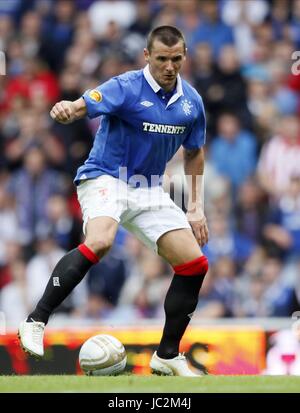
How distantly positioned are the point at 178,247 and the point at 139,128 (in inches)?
34.8

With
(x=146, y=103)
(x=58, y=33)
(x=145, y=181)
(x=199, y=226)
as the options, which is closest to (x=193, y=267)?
(x=199, y=226)

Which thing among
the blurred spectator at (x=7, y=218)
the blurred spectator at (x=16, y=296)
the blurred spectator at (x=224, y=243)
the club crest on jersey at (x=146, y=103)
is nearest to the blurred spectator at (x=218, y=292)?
the blurred spectator at (x=224, y=243)

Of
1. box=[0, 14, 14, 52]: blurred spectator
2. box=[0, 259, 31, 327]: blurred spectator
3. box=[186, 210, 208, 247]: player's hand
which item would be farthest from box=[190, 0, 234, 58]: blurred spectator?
box=[186, 210, 208, 247]: player's hand

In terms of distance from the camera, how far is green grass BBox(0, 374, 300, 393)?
7.17 metres

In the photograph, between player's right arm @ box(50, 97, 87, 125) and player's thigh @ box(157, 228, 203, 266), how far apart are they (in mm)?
1119

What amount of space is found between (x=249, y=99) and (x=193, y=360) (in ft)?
17.0

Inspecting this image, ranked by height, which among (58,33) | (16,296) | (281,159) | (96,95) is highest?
(58,33)

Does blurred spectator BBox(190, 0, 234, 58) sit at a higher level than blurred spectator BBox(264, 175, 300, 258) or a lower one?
higher

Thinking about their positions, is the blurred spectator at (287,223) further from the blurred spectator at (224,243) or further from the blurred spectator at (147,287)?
the blurred spectator at (147,287)

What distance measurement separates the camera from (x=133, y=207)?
27.7 ft

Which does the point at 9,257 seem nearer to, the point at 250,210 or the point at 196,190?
the point at 250,210

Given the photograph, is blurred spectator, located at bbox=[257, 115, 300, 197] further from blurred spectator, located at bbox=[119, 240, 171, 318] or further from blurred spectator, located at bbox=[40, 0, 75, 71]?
blurred spectator, located at bbox=[40, 0, 75, 71]

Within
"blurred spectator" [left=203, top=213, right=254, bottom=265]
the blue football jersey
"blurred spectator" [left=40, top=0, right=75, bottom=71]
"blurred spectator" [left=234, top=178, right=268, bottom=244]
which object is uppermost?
"blurred spectator" [left=40, top=0, right=75, bottom=71]
